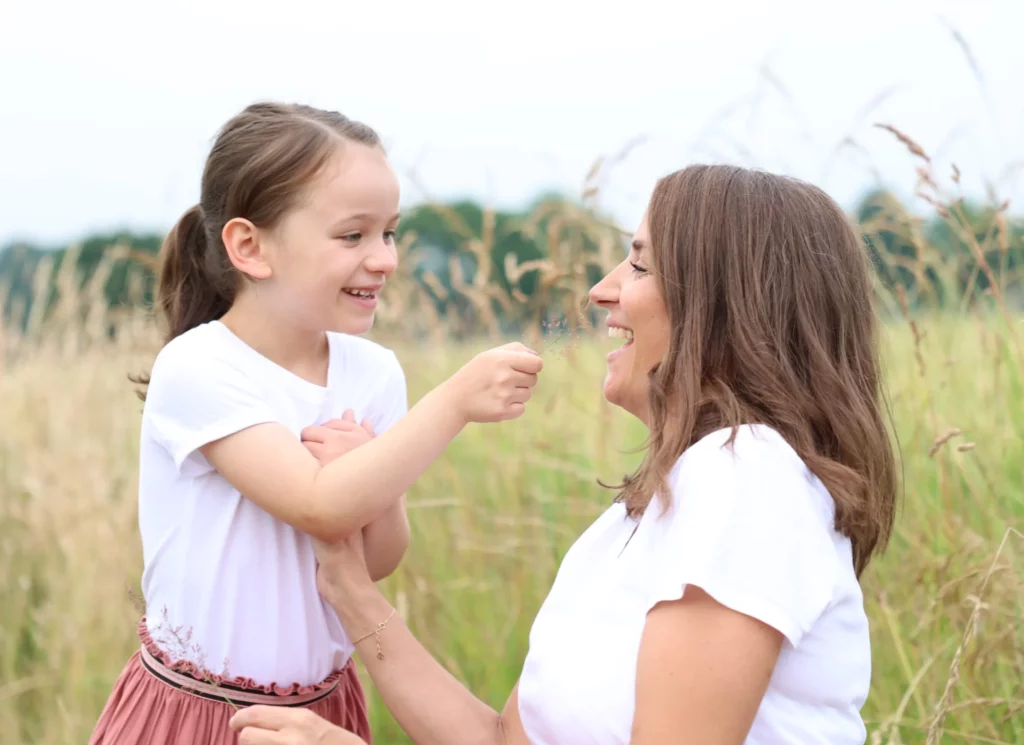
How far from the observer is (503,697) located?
3.33 meters

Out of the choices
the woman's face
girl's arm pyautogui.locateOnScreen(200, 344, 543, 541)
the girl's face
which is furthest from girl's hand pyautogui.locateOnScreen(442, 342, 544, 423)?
the girl's face

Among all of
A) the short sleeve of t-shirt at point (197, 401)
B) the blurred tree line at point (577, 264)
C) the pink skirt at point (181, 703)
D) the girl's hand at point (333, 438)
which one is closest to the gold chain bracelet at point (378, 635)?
the pink skirt at point (181, 703)

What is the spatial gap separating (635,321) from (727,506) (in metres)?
0.47

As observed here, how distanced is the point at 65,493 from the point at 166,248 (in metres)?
2.36

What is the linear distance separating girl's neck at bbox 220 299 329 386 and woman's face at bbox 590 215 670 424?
613mm

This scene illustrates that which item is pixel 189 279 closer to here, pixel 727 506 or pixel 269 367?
pixel 269 367

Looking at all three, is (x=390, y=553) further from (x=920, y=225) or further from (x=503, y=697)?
(x=920, y=225)

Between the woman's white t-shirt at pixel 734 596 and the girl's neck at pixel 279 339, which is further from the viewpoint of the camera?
the girl's neck at pixel 279 339

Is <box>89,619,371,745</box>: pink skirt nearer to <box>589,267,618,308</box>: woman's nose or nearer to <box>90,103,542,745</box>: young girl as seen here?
<box>90,103,542,745</box>: young girl

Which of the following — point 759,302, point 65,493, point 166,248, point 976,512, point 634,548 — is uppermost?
point 759,302

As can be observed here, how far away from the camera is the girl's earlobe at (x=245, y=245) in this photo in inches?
89.5

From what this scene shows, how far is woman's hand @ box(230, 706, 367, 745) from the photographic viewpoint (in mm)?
1923

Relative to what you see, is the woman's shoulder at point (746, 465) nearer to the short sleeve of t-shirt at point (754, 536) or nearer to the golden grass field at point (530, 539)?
the short sleeve of t-shirt at point (754, 536)

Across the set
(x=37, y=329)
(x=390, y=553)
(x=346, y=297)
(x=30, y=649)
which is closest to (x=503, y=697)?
(x=390, y=553)
